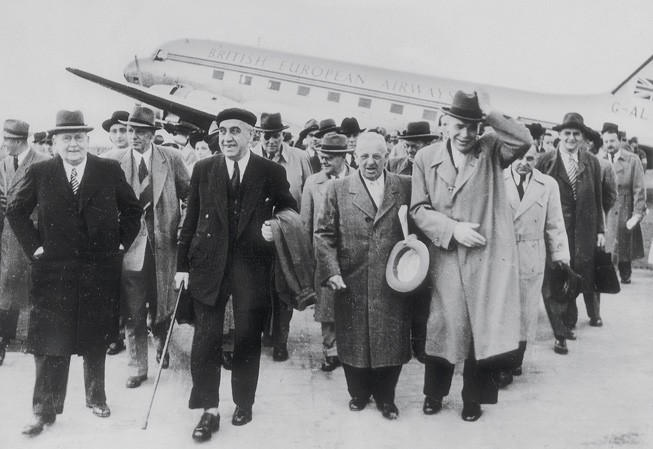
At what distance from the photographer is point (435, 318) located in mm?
3641

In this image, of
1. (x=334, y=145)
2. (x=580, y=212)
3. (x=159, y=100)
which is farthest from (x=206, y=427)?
(x=159, y=100)

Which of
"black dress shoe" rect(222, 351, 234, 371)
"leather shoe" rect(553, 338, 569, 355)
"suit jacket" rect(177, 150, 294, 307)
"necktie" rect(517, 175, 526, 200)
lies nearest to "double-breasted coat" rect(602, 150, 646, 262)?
"leather shoe" rect(553, 338, 569, 355)

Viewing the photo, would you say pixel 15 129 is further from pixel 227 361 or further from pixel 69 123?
pixel 227 361

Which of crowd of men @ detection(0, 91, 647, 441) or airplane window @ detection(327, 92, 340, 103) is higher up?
airplane window @ detection(327, 92, 340, 103)

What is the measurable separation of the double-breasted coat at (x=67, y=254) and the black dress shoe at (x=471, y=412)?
226 cm

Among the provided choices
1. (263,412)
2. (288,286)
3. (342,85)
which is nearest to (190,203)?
(288,286)

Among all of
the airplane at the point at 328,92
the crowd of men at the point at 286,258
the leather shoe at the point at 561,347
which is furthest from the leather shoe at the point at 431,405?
the airplane at the point at 328,92

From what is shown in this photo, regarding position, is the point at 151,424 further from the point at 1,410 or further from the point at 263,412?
the point at 1,410

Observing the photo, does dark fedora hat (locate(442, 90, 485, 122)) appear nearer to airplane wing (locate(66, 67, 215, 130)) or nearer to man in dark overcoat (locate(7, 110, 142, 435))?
man in dark overcoat (locate(7, 110, 142, 435))

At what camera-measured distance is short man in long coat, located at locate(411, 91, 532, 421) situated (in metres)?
3.51

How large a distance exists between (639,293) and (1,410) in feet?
22.0

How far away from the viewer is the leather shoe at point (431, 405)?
12.3 ft

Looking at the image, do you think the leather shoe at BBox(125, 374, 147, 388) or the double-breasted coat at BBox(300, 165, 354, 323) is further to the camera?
the double-breasted coat at BBox(300, 165, 354, 323)

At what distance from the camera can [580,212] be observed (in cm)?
523
